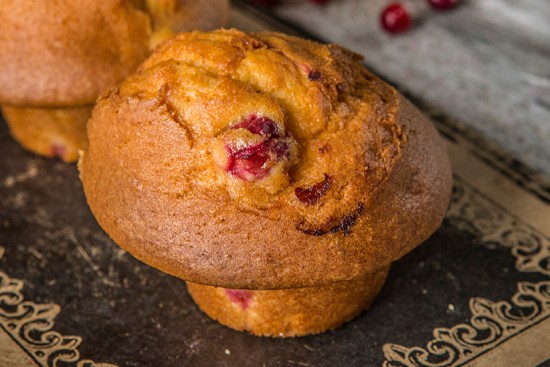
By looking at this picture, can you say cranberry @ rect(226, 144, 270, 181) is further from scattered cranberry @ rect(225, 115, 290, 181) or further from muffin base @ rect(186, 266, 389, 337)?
muffin base @ rect(186, 266, 389, 337)

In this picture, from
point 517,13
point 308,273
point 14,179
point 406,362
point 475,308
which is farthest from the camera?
point 517,13

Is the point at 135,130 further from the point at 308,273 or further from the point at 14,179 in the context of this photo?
the point at 14,179

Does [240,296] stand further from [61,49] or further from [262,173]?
[61,49]

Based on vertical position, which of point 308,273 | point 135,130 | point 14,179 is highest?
point 135,130

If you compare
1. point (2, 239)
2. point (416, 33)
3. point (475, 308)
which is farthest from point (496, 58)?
point (2, 239)

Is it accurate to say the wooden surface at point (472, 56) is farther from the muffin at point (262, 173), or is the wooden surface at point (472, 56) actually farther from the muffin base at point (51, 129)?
the muffin base at point (51, 129)

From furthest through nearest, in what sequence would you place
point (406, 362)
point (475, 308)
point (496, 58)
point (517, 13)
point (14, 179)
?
1. point (517, 13)
2. point (496, 58)
3. point (14, 179)
4. point (475, 308)
5. point (406, 362)

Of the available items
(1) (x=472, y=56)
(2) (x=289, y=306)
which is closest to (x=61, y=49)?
(2) (x=289, y=306)

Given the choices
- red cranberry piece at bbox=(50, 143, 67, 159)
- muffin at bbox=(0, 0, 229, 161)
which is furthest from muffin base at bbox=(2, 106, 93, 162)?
muffin at bbox=(0, 0, 229, 161)
